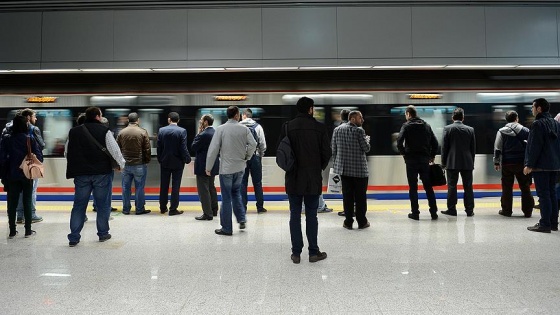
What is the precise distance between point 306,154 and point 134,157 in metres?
3.60

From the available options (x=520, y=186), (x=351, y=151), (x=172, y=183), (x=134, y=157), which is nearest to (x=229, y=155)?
(x=351, y=151)

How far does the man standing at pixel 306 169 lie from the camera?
3.94 meters

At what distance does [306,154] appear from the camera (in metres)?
3.96

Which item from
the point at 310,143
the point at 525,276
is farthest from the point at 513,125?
the point at 310,143

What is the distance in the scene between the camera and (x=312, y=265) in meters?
3.92

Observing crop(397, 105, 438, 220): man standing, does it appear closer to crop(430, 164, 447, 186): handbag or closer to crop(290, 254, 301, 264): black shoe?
crop(430, 164, 447, 186): handbag

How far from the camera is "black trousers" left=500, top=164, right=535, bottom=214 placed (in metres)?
5.96

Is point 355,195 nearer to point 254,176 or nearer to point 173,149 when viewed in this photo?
point 254,176

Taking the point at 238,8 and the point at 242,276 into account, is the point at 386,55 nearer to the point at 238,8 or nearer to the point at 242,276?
the point at 238,8

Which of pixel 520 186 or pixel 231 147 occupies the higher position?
pixel 231 147

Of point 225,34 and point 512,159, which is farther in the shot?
point 225,34

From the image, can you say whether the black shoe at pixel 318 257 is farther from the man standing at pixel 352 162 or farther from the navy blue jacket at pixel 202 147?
the navy blue jacket at pixel 202 147

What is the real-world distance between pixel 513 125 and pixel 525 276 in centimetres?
314

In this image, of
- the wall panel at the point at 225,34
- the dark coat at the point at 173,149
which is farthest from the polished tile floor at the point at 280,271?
the wall panel at the point at 225,34
